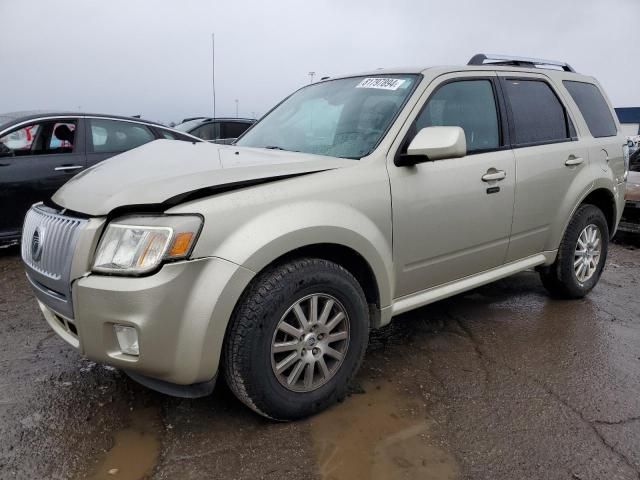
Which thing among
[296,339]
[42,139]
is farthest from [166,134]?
[296,339]

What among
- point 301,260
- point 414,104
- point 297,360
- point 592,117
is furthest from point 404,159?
point 592,117

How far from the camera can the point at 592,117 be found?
430cm

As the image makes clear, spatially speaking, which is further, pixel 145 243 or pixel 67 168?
pixel 67 168

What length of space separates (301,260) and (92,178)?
1118mm

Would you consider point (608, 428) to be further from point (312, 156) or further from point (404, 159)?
point (312, 156)

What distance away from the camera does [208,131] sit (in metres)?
10.1

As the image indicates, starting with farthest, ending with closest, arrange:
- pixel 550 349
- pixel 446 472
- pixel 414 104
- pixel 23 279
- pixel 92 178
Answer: pixel 23 279 → pixel 550 349 → pixel 414 104 → pixel 92 178 → pixel 446 472

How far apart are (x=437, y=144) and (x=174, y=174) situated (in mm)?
1305

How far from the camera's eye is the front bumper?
2.11 metres

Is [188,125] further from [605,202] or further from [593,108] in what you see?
[605,202]

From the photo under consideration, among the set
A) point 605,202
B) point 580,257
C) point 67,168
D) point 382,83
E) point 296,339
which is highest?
point 382,83

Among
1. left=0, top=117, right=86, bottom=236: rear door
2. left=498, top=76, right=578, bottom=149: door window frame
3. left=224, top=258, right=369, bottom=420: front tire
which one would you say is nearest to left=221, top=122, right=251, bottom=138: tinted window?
left=0, top=117, right=86, bottom=236: rear door

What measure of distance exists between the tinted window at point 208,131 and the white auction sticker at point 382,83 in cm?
704

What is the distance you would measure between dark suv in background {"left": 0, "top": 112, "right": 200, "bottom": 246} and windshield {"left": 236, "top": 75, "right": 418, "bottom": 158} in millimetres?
1986
